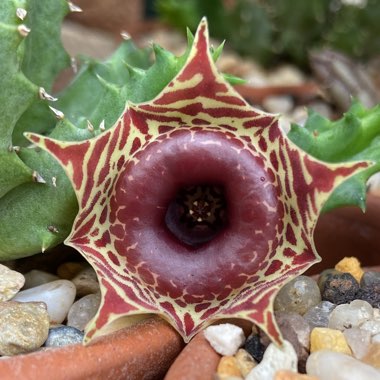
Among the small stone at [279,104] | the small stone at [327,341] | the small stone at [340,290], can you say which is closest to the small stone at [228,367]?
the small stone at [327,341]

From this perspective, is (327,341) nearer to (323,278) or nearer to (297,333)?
(297,333)

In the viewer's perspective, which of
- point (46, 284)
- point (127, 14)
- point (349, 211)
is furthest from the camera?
point (127, 14)

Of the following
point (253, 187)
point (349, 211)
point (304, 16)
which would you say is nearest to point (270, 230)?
point (253, 187)

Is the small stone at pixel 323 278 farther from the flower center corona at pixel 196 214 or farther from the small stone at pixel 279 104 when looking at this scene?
the small stone at pixel 279 104

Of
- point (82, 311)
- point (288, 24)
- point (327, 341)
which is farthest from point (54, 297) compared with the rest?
point (288, 24)

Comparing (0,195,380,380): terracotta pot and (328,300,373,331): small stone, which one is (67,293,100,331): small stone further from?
(328,300,373,331): small stone

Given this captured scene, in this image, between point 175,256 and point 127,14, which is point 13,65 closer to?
point 175,256
